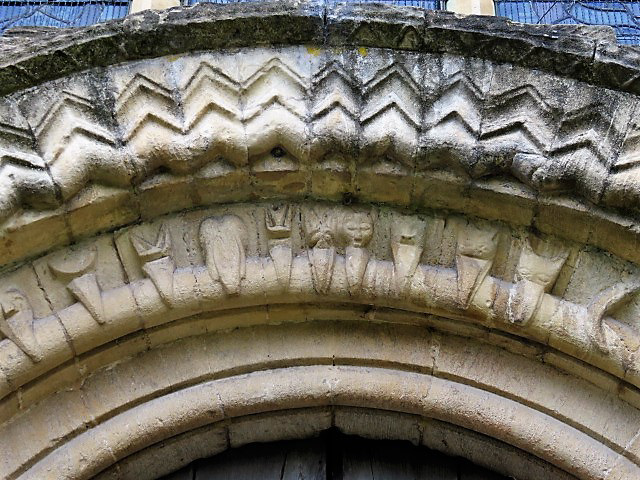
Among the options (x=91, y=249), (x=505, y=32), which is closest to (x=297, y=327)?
(x=91, y=249)

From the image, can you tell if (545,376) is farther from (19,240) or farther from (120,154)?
(19,240)

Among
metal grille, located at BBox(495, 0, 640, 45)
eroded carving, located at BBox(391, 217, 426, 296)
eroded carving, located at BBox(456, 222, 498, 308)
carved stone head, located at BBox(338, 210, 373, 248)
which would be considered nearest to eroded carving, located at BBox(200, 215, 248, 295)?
carved stone head, located at BBox(338, 210, 373, 248)

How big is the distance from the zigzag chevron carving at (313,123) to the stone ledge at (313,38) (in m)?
0.04

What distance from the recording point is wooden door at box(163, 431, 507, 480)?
8.14ft

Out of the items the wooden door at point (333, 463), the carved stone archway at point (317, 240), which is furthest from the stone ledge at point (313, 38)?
the wooden door at point (333, 463)

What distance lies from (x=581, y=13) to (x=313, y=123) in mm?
1346

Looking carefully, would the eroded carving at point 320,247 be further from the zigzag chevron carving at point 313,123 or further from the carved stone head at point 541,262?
the carved stone head at point 541,262

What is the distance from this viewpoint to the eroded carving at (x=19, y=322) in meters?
2.24

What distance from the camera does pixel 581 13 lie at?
3.25m

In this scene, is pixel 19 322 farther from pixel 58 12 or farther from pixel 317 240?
pixel 58 12

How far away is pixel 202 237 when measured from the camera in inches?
96.5

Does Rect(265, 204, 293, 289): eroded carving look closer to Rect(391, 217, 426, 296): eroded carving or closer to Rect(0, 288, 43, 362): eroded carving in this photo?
Rect(391, 217, 426, 296): eroded carving

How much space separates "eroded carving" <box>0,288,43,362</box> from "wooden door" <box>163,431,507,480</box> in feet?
1.70

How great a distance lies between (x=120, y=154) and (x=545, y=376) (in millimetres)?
1214
